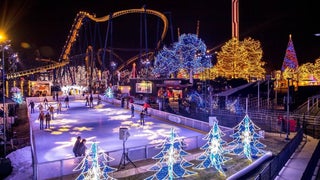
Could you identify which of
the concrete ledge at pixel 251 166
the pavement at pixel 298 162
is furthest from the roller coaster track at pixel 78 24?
the concrete ledge at pixel 251 166

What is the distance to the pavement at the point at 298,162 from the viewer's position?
10375 mm

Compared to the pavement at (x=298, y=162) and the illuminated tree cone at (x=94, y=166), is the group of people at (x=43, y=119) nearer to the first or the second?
the illuminated tree cone at (x=94, y=166)

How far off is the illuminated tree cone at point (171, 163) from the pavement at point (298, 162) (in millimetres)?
3365

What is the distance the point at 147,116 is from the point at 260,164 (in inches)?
559

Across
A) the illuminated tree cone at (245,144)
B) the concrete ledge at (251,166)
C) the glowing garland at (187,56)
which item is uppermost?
the glowing garland at (187,56)

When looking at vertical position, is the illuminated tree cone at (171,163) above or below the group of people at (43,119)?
below

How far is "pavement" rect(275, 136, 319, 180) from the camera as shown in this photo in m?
10.4

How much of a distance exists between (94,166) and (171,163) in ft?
9.34

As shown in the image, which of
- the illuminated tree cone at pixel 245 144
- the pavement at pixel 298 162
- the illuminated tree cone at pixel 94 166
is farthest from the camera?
the illuminated tree cone at pixel 245 144

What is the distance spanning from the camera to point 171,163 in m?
10.7

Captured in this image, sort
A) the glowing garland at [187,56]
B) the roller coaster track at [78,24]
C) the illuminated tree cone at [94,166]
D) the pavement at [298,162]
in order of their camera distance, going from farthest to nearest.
Answer: the glowing garland at [187,56] → the roller coaster track at [78,24] → the pavement at [298,162] → the illuminated tree cone at [94,166]

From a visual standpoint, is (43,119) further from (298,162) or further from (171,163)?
(298,162)

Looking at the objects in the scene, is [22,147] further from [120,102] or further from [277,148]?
[120,102]

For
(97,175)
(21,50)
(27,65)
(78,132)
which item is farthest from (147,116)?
(21,50)
